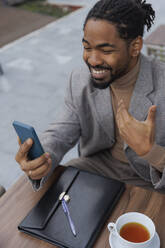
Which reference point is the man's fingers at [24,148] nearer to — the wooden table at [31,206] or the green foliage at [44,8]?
the wooden table at [31,206]

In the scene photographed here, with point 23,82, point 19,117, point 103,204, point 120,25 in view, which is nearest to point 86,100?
point 120,25

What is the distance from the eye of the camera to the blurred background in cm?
260

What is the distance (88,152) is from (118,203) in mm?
478

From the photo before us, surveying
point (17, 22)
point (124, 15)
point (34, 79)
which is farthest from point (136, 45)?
point (17, 22)

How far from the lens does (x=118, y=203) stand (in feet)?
3.14

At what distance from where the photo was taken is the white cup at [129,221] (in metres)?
0.75

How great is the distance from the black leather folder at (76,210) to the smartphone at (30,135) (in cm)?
15

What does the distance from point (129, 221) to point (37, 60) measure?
3298 millimetres

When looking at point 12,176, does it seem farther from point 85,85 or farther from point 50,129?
point 85,85

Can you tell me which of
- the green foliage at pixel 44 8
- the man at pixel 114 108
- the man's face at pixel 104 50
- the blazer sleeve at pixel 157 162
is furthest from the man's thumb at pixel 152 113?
the green foliage at pixel 44 8

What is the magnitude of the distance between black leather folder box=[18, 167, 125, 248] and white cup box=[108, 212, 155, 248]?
9 centimetres

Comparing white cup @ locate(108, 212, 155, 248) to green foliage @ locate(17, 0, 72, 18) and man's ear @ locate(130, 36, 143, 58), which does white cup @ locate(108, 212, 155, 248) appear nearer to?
man's ear @ locate(130, 36, 143, 58)

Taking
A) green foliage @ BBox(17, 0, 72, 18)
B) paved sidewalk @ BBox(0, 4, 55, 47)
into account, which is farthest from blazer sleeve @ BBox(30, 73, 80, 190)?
green foliage @ BBox(17, 0, 72, 18)

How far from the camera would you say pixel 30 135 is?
0.90 metres
